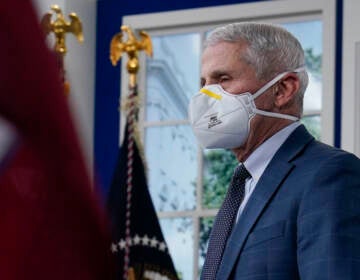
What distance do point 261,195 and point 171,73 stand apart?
14.1 ft

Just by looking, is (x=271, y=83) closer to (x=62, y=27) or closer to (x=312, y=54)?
(x=62, y=27)

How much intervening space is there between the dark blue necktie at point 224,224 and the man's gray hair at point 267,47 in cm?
27

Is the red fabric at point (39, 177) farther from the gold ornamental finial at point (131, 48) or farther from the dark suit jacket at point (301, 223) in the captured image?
the gold ornamental finial at point (131, 48)

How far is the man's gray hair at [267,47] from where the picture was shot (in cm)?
244

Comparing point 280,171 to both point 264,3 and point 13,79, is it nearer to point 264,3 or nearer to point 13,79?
point 13,79

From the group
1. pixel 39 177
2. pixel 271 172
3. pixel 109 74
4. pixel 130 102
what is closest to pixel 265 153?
pixel 271 172

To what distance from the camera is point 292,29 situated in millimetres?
6027

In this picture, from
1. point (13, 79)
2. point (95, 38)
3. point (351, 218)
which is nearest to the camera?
point (13, 79)

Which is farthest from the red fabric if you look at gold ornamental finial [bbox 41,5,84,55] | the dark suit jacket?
gold ornamental finial [bbox 41,5,84,55]

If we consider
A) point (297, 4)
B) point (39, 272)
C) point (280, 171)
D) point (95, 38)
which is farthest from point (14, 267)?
point (95, 38)

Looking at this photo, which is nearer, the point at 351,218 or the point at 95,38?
the point at 351,218

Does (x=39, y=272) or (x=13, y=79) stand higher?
(x=13, y=79)

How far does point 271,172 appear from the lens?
2211 millimetres

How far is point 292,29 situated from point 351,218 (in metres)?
4.13
